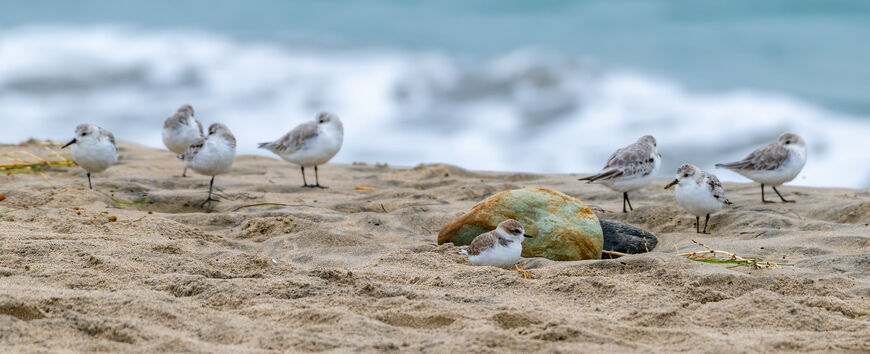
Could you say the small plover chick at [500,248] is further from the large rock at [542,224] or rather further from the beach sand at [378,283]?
the large rock at [542,224]

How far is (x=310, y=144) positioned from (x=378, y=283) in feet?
16.4

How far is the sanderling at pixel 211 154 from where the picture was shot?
Result: 7.94 metres

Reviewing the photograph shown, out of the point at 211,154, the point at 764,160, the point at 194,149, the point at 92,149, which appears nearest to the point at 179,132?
the point at 194,149

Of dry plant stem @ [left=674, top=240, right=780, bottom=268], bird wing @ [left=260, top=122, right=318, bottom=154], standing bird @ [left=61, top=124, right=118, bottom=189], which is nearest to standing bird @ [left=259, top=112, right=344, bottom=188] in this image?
bird wing @ [left=260, top=122, right=318, bottom=154]

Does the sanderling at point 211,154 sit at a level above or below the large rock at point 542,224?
above

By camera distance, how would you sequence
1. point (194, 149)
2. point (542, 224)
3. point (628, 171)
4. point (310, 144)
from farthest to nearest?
1. point (310, 144)
2. point (194, 149)
3. point (628, 171)
4. point (542, 224)

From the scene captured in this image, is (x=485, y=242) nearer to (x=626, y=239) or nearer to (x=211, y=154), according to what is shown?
(x=626, y=239)

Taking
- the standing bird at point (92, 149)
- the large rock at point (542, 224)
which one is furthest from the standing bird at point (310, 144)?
the large rock at point (542, 224)

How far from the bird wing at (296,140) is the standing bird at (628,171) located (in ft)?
10.9

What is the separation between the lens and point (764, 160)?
8.11 metres

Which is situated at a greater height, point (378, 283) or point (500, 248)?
point (500, 248)

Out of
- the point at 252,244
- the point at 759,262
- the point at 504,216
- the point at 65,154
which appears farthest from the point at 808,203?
the point at 65,154

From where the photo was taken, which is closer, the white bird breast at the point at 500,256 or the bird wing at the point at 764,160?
the white bird breast at the point at 500,256

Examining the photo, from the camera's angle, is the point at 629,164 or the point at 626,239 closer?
the point at 626,239
